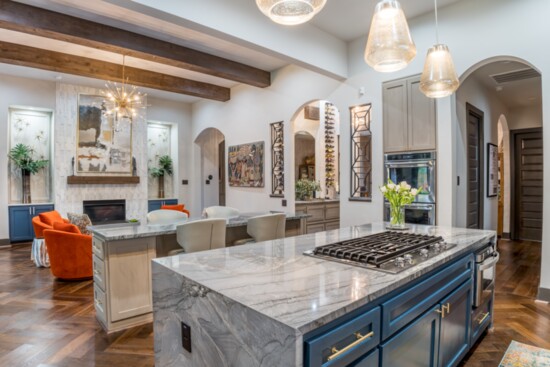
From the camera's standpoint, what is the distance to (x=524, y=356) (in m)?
2.60

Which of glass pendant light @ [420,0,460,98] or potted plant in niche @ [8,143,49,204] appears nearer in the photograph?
glass pendant light @ [420,0,460,98]

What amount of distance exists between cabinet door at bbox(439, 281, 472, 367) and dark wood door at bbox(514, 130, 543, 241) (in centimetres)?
625

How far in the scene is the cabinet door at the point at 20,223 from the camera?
22.8 ft

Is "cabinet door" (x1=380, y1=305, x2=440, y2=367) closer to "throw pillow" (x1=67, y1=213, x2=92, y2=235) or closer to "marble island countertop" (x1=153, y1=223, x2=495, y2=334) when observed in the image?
"marble island countertop" (x1=153, y1=223, x2=495, y2=334)

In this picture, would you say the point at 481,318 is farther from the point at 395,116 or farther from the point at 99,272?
the point at 99,272

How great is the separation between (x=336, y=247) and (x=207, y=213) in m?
2.58

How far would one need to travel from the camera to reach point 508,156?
24.3 ft

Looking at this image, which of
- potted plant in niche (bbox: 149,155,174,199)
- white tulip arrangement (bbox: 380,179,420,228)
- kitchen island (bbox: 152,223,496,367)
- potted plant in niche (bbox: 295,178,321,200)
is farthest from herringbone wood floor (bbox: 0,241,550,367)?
potted plant in niche (bbox: 149,155,174,199)

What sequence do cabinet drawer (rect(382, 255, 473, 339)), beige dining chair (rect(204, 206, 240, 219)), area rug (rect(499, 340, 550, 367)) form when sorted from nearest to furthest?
cabinet drawer (rect(382, 255, 473, 339))
area rug (rect(499, 340, 550, 367))
beige dining chair (rect(204, 206, 240, 219))

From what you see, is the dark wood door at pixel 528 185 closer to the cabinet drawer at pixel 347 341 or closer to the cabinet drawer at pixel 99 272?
the cabinet drawer at pixel 347 341

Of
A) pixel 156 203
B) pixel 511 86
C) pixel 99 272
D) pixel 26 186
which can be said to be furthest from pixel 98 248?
pixel 511 86

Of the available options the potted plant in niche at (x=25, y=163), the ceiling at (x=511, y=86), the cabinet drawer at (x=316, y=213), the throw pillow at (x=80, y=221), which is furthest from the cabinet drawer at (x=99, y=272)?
the ceiling at (x=511, y=86)

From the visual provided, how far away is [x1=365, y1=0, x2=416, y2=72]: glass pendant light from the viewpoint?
212 cm

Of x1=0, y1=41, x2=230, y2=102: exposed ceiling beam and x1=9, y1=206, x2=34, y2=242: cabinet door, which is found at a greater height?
x1=0, y1=41, x2=230, y2=102: exposed ceiling beam
